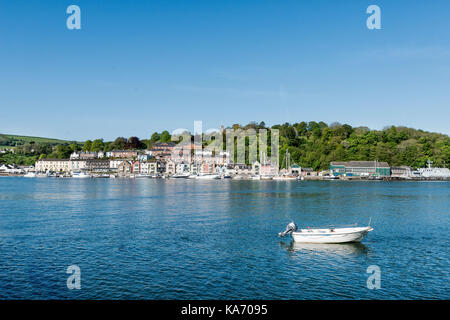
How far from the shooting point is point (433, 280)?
1930 cm

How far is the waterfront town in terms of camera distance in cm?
15162

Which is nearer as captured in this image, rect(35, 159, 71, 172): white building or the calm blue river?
the calm blue river

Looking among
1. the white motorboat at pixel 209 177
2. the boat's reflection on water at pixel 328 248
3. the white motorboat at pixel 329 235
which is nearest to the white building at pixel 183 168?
the white motorboat at pixel 209 177

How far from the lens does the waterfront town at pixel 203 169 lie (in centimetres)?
15162

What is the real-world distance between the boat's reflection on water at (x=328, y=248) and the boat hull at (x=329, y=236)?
0.30 m

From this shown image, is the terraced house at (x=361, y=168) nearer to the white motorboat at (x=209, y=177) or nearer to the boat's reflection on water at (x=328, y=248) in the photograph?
the white motorboat at (x=209, y=177)

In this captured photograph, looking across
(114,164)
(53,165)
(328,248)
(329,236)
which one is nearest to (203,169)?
(114,164)

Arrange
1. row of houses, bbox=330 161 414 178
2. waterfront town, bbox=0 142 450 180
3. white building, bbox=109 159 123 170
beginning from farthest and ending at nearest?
white building, bbox=109 159 123 170, waterfront town, bbox=0 142 450 180, row of houses, bbox=330 161 414 178

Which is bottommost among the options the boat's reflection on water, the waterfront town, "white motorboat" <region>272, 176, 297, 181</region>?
the boat's reflection on water

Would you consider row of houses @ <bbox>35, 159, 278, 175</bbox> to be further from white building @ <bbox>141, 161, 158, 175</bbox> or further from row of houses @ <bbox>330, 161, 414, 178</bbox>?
row of houses @ <bbox>330, 161, 414, 178</bbox>

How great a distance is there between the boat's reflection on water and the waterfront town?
125m

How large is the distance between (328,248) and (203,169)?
144798 mm

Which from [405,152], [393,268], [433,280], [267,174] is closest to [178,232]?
[393,268]

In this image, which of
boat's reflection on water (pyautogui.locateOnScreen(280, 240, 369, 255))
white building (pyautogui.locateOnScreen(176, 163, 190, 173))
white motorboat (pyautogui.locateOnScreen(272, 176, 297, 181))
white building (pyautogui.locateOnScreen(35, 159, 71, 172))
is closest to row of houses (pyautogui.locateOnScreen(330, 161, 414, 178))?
white motorboat (pyautogui.locateOnScreen(272, 176, 297, 181))
